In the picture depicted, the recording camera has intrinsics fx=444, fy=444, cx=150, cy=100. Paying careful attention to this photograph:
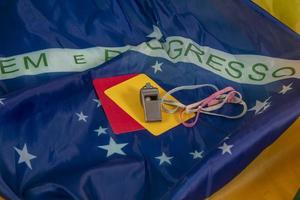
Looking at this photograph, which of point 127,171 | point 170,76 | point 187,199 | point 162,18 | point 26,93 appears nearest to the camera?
point 187,199

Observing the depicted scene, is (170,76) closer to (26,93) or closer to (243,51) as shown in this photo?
(243,51)

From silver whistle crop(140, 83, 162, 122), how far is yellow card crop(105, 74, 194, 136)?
16 millimetres

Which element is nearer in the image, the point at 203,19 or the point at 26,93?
the point at 26,93

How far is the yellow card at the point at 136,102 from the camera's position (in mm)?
1021

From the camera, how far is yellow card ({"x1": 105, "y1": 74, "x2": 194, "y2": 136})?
102cm

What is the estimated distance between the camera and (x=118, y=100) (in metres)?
1.08

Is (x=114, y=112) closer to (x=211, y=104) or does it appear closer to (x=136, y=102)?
(x=136, y=102)

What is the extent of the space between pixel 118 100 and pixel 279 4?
50cm

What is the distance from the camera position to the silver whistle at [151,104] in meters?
1.01

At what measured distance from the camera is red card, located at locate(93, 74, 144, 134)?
1017mm

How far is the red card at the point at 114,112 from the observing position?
3.34 ft

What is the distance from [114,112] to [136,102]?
6cm

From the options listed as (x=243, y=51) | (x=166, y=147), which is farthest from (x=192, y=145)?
(x=243, y=51)

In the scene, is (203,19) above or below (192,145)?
above
